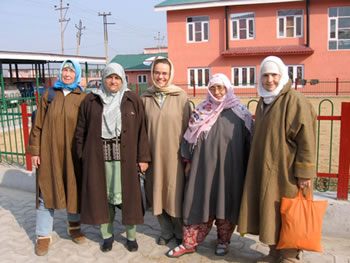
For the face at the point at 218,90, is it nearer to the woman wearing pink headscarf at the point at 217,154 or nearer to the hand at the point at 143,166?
the woman wearing pink headscarf at the point at 217,154

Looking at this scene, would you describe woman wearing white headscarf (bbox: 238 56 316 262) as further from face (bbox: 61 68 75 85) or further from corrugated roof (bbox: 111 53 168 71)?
corrugated roof (bbox: 111 53 168 71)

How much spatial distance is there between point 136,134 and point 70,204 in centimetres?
98

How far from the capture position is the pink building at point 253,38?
19.4 metres

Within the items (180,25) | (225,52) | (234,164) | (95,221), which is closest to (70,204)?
(95,221)

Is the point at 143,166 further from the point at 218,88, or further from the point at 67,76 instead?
the point at 67,76

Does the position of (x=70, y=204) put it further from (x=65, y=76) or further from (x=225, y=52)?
(x=225, y=52)

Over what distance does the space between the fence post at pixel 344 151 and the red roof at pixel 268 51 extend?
16.9m

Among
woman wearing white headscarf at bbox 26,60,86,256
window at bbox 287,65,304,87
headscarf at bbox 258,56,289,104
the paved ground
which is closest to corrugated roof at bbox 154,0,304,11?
window at bbox 287,65,304,87

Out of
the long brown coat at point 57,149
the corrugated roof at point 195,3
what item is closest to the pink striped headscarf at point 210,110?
the long brown coat at point 57,149

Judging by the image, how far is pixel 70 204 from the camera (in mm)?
3393

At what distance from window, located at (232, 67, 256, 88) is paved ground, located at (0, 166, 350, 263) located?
17.6 m

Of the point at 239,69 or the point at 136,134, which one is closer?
the point at 136,134

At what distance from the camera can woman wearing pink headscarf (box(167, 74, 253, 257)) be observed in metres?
2.98

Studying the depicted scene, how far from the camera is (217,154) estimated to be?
3.01m
